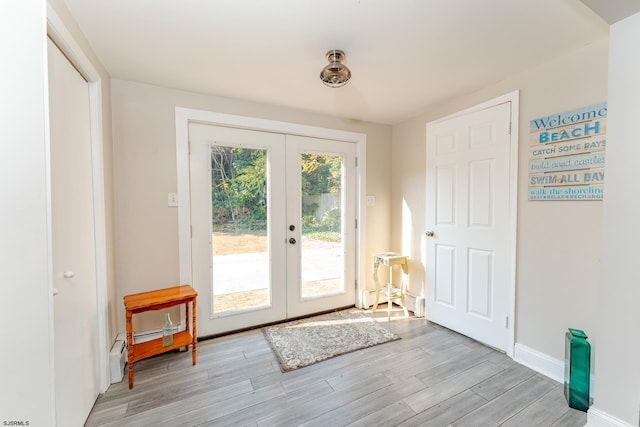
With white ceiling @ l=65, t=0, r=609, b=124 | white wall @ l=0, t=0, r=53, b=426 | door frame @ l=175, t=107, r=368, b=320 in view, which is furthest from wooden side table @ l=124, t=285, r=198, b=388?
white ceiling @ l=65, t=0, r=609, b=124

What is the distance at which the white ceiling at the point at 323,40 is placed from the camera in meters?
1.35

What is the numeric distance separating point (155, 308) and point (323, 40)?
85.5 inches

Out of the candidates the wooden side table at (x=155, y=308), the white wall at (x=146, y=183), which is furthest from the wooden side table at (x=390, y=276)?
the white wall at (x=146, y=183)

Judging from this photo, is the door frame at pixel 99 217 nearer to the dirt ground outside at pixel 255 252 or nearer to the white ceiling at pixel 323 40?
the white ceiling at pixel 323 40

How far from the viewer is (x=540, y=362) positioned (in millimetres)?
1944

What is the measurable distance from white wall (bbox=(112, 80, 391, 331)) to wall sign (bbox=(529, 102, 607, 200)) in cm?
264

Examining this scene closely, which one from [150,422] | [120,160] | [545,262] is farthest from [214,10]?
[545,262]

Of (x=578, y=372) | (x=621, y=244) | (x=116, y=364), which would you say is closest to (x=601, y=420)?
(x=578, y=372)

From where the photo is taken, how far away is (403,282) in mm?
3162

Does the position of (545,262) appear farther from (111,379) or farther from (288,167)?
(111,379)

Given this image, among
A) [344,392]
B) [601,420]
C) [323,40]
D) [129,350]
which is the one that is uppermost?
[323,40]

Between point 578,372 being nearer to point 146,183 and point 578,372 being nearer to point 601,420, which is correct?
point 601,420

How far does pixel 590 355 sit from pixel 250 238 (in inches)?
105

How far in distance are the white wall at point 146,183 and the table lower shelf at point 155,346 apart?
0.24 meters
